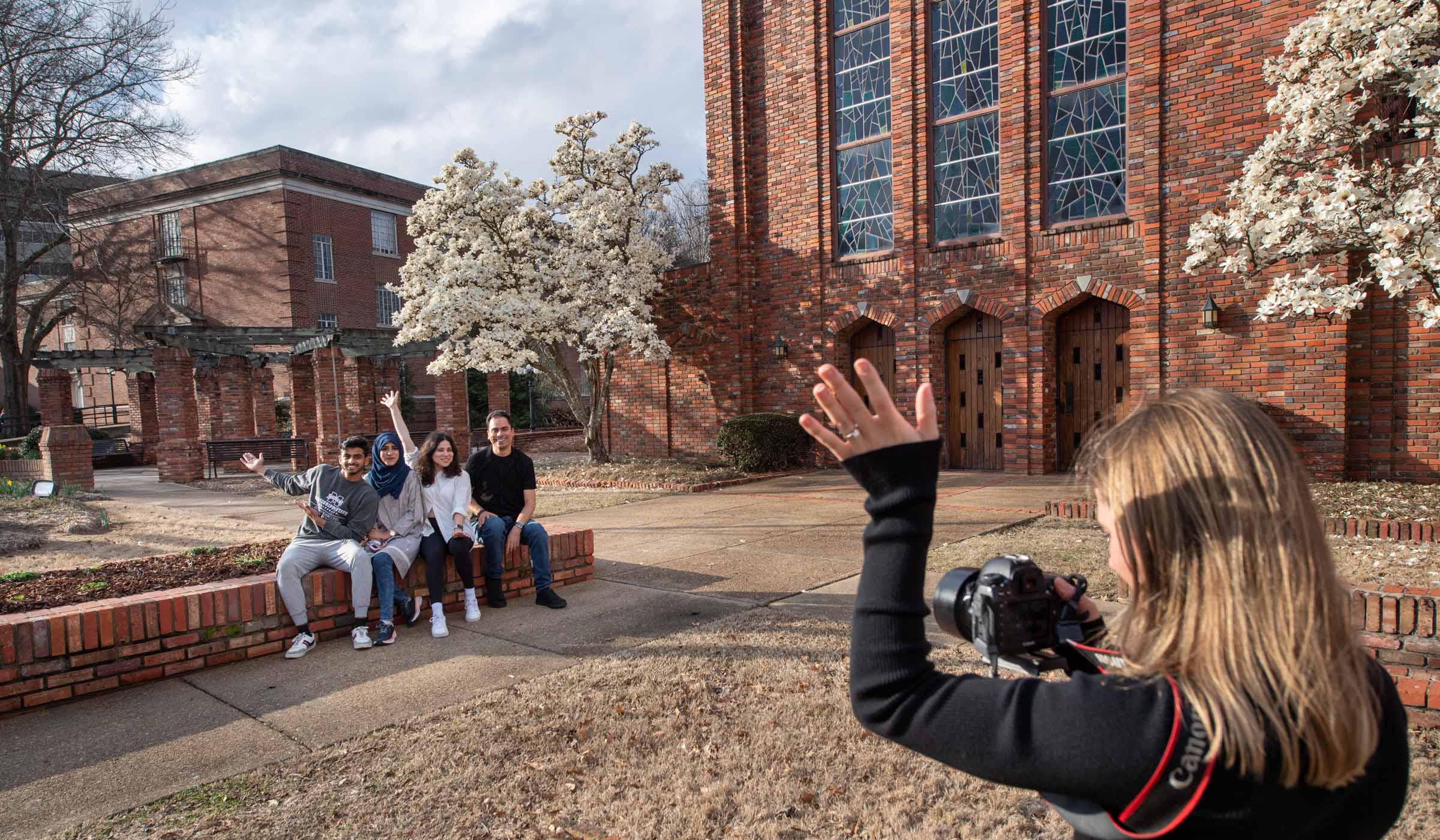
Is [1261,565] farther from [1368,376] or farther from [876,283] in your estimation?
[876,283]

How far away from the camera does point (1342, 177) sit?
7516 millimetres

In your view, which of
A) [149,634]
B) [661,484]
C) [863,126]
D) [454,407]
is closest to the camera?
[149,634]

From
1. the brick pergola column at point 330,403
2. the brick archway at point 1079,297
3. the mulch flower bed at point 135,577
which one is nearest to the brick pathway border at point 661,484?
the brick archway at point 1079,297

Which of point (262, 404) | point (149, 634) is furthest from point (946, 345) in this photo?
point (262, 404)

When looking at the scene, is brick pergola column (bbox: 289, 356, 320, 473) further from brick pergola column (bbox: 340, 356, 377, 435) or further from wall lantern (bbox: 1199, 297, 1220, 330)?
wall lantern (bbox: 1199, 297, 1220, 330)

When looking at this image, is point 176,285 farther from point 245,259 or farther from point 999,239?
point 999,239

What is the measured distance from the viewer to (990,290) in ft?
45.6

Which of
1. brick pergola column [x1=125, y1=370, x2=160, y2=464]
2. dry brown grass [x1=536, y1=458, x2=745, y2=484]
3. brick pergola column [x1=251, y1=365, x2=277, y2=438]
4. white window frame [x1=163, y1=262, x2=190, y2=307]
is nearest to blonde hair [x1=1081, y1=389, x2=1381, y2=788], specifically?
dry brown grass [x1=536, y1=458, x2=745, y2=484]

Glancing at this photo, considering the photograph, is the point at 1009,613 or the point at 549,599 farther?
the point at 549,599

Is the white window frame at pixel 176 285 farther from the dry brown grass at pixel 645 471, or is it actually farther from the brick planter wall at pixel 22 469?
the dry brown grass at pixel 645 471

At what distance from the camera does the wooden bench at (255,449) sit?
727 inches

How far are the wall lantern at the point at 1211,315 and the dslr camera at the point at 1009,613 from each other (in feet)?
38.9

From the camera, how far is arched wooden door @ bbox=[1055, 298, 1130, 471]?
43.0 ft

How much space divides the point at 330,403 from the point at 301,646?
14881 millimetres
